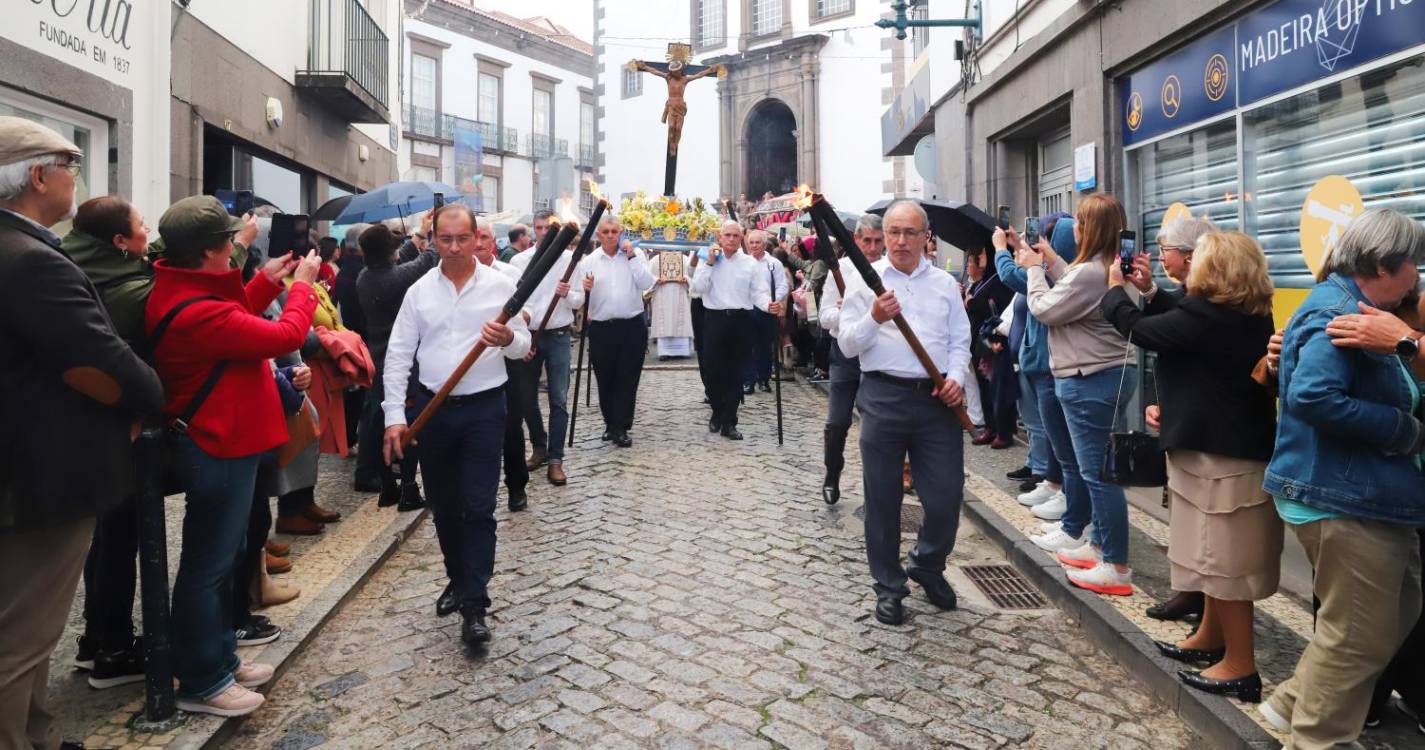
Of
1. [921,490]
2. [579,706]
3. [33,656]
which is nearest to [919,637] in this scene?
[921,490]

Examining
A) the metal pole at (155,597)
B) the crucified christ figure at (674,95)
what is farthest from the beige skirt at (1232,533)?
the crucified christ figure at (674,95)

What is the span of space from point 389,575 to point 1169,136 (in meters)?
6.52

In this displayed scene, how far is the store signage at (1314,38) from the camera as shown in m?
5.20

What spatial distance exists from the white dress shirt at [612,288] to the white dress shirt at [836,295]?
189cm

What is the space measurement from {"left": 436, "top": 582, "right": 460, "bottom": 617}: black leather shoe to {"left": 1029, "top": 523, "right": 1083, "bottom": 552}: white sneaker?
125 inches

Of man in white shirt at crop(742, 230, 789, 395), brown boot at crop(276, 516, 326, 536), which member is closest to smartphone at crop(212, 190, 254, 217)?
brown boot at crop(276, 516, 326, 536)

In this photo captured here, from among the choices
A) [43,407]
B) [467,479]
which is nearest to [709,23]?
[467,479]

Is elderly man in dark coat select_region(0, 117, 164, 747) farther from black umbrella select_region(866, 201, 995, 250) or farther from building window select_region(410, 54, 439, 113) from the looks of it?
building window select_region(410, 54, 439, 113)

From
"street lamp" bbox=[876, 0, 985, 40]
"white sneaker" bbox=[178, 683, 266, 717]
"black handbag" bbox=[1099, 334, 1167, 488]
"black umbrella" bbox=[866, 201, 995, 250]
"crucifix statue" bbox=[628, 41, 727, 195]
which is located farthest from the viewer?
"crucifix statue" bbox=[628, 41, 727, 195]

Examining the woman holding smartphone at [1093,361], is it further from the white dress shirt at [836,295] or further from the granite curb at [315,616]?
the granite curb at [315,616]

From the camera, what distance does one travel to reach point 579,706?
3.77 m

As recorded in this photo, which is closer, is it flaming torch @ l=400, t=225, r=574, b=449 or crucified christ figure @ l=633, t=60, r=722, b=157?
flaming torch @ l=400, t=225, r=574, b=449

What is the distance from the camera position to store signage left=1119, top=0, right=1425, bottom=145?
534 centimetres

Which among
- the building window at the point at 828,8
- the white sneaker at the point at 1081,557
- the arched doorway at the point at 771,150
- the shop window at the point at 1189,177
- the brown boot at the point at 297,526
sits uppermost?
the building window at the point at 828,8
